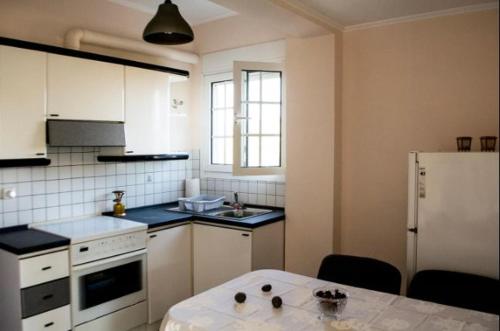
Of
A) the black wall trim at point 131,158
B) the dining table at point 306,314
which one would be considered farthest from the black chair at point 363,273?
the black wall trim at point 131,158

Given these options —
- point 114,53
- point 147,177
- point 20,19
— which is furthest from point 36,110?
point 147,177

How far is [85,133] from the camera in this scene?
304 cm

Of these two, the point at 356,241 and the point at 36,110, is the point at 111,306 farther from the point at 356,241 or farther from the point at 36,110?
the point at 356,241

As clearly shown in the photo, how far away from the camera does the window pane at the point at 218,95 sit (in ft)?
13.8

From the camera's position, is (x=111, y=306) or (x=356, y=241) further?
(x=356, y=241)

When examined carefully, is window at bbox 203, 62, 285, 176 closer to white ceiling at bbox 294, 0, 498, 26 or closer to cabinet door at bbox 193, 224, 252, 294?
cabinet door at bbox 193, 224, 252, 294

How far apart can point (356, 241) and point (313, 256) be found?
366 mm

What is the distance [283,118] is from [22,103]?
2.00 meters

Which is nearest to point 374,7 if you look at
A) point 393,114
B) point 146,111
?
point 393,114

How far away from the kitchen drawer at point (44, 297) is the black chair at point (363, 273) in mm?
1621

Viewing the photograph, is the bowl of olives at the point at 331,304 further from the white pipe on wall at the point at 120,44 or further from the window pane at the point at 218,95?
the window pane at the point at 218,95

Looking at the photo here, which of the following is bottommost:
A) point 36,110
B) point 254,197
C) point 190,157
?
point 254,197

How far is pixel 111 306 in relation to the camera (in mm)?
2990

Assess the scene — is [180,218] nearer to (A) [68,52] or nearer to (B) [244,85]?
(B) [244,85]
